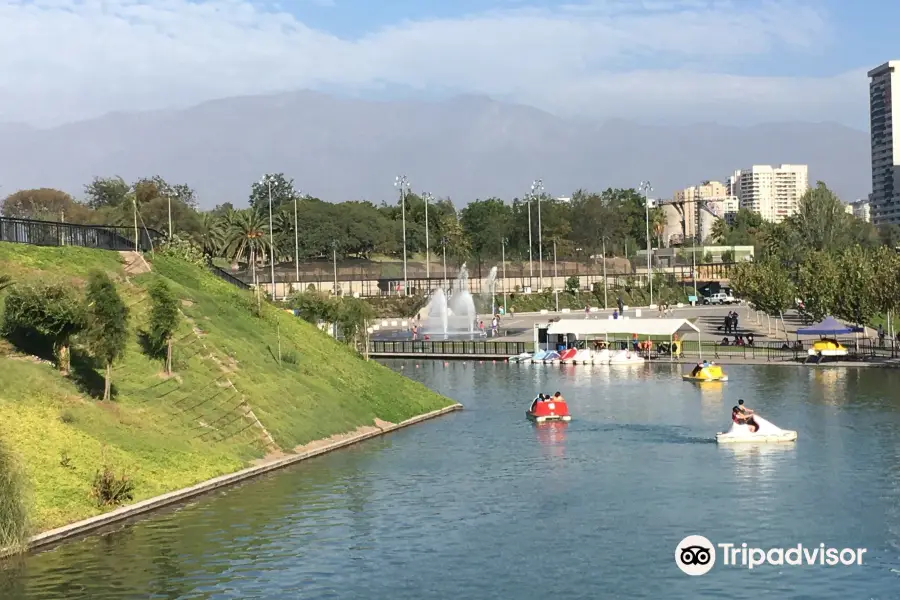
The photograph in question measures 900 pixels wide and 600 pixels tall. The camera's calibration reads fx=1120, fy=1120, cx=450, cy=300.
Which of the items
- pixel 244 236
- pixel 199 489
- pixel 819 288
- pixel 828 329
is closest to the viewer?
pixel 199 489

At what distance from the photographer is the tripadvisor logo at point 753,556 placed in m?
33.5

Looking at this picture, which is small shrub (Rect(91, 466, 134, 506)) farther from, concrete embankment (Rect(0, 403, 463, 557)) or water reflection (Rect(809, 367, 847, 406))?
→ water reflection (Rect(809, 367, 847, 406))

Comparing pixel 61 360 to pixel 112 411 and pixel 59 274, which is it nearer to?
pixel 112 411

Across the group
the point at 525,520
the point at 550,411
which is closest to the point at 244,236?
the point at 550,411

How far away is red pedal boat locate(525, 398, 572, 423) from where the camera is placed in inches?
2448

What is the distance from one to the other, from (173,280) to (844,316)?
6021cm

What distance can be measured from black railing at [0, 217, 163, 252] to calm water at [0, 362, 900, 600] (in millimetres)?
23586

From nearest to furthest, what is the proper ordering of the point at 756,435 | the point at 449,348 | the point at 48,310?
the point at 48,310 < the point at 756,435 < the point at 449,348

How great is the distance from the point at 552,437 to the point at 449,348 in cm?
5486

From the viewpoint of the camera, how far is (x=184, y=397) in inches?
2072

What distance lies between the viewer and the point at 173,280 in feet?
221

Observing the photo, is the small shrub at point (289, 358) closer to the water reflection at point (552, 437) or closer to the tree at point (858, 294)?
the water reflection at point (552, 437)

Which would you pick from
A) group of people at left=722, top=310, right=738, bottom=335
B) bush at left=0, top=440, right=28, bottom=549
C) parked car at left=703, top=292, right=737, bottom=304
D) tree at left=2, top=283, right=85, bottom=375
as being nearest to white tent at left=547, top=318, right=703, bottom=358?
group of people at left=722, top=310, right=738, bottom=335

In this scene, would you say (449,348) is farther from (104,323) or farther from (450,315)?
(104,323)
